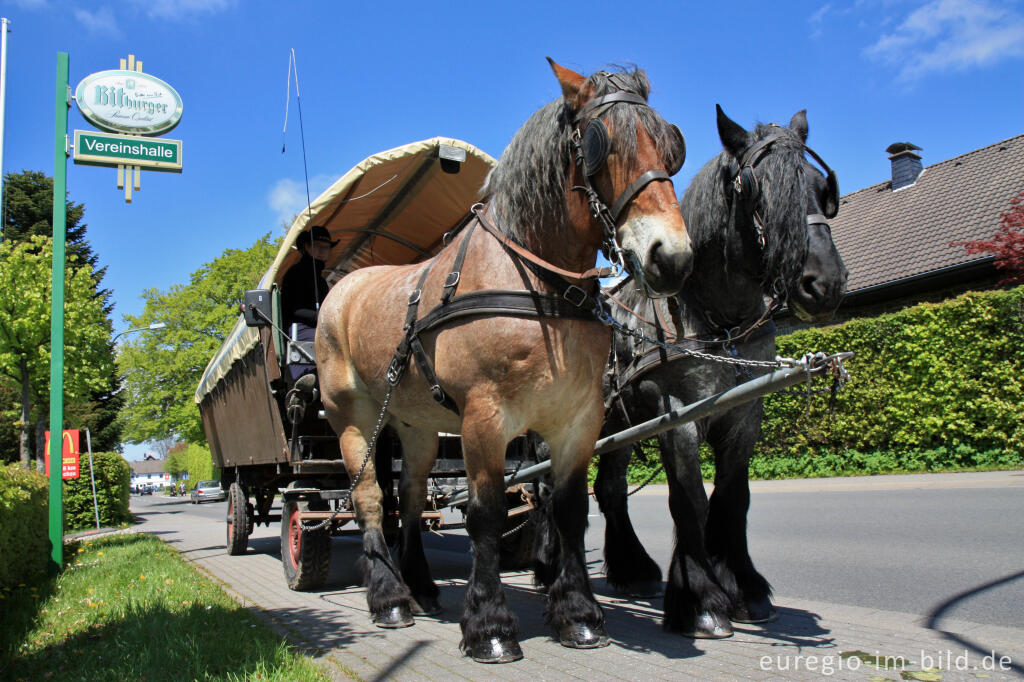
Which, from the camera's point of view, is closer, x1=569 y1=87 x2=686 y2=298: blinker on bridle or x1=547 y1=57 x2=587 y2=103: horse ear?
x1=569 y1=87 x2=686 y2=298: blinker on bridle

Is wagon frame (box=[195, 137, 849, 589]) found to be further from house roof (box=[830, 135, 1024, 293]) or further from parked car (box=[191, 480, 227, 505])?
parked car (box=[191, 480, 227, 505])

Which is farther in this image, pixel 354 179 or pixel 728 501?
pixel 354 179

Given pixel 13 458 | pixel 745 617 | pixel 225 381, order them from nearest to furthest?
pixel 745 617, pixel 225 381, pixel 13 458

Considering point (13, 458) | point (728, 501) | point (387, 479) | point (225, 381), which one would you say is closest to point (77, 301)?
point (225, 381)

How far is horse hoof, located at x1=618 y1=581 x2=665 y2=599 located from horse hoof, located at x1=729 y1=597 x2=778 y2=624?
1.04 metres

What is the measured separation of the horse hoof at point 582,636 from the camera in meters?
3.27

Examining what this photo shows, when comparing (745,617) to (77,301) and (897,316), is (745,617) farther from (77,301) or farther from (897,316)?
(77,301)

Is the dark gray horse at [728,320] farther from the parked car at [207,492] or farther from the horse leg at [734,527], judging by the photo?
the parked car at [207,492]

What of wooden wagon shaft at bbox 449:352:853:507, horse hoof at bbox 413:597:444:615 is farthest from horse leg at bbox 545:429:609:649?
horse hoof at bbox 413:597:444:615

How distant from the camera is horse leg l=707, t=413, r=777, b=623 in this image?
3695 millimetres

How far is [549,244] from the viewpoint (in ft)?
10.9

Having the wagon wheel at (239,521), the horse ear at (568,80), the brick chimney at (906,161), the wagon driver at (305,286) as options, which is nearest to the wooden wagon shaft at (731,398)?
the horse ear at (568,80)

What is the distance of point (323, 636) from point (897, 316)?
1269 cm

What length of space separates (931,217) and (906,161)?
3410mm
